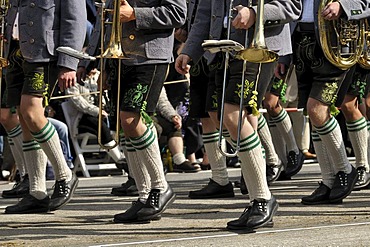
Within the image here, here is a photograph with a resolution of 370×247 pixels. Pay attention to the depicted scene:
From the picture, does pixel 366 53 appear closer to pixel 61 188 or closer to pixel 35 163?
pixel 61 188

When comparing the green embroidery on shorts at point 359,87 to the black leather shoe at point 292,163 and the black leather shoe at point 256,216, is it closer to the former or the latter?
the black leather shoe at point 292,163

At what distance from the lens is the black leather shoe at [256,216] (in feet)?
21.9

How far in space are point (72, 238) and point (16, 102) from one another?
1.93m

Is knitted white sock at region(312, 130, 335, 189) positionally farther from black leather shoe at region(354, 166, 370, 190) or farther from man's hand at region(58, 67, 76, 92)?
man's hand at region(58, 67, 76, 92)

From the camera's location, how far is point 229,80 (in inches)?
272

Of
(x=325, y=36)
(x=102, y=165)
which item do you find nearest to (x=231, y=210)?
(x=325, y=36)

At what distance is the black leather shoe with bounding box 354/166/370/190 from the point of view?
916 centimetres

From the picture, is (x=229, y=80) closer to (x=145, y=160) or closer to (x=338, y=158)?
(x=145, y=160)

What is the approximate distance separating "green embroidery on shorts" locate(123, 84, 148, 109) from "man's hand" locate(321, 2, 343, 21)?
1438 mm

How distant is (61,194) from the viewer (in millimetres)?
8141

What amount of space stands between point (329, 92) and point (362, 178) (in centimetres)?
149

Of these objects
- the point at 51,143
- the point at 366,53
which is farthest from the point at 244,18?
the point at 366,53

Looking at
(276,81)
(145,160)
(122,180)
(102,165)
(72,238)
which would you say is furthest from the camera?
(102,165)

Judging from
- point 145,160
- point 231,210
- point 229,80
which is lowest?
Answer: point 231,210
